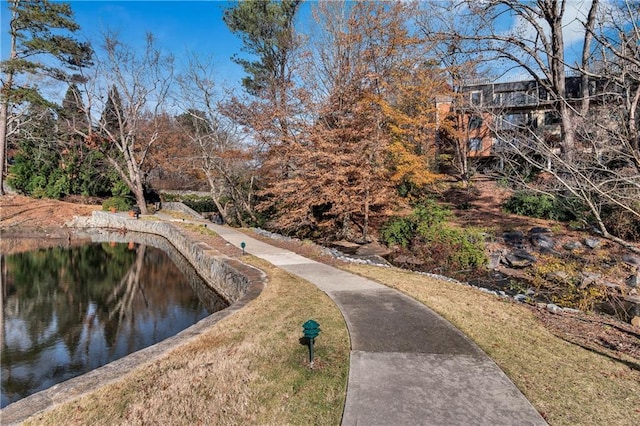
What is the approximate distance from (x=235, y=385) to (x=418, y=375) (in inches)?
74.5

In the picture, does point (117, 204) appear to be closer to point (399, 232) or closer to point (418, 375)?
point (399, 232)

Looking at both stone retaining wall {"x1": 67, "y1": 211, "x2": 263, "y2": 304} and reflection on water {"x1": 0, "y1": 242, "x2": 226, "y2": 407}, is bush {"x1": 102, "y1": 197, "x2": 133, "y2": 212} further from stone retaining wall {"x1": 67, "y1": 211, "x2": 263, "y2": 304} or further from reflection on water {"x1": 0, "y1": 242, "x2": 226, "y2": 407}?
reflection on water {"x1": 0, "y1": 242, "x2": 226, "y2": 407}

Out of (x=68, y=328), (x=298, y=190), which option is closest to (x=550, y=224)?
(x=298, y=190)

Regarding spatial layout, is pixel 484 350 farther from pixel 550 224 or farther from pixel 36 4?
pixel 36 4

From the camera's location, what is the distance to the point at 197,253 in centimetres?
1185

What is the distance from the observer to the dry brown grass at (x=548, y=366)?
10.6ft

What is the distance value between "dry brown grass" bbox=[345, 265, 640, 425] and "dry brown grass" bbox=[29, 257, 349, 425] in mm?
1829

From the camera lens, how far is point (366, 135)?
46.4ft

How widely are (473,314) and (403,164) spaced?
1020 cm

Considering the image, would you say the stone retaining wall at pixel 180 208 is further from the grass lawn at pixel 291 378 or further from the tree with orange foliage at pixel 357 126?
the grass lawn at pixel 291 378

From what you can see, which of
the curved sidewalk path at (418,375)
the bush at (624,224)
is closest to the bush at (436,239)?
the bush at (624,224)

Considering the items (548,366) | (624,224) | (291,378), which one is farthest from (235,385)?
(624,224)

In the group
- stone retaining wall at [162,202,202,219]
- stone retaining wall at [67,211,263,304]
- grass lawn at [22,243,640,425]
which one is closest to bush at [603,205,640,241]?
grass lawn at [22,243,640,425]

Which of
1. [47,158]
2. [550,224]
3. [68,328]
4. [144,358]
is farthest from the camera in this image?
[47,158]
